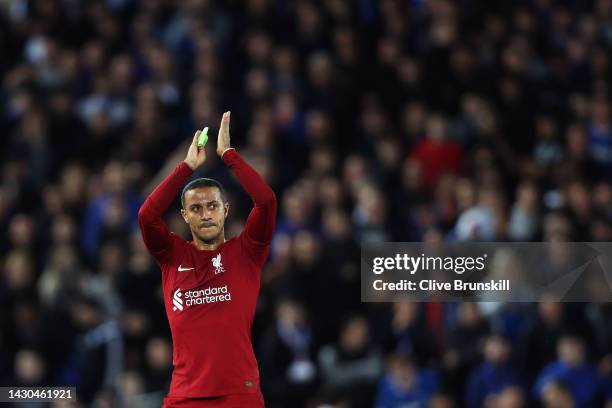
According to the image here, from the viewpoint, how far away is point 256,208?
7.35 meters

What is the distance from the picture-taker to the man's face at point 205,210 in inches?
291

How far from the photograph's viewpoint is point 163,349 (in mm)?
12094

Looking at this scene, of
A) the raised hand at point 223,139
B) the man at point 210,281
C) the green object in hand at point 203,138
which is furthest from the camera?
the raised hand at point 223,139

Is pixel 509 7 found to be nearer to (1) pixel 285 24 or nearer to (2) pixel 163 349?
(1) pixel 285 24

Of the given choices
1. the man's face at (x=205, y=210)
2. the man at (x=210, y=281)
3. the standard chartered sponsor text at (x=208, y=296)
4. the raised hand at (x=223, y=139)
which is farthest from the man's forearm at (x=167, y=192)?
the standard chartered sponsor text at (x=208, y=296)

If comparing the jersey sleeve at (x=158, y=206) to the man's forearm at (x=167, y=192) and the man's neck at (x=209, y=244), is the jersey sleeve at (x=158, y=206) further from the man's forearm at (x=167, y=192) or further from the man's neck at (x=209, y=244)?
the man's neck at (x=209, y=244)

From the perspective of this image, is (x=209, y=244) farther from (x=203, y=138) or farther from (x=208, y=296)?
(x=203, y=138)

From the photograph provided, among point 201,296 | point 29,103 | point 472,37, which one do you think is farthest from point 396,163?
point 201,296

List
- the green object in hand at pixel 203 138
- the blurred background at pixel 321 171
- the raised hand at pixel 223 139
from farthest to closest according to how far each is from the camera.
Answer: the blurred background at pixel 321 171 < the raised hand at pixel 223 139 < the green object in hand at pixel 203 138

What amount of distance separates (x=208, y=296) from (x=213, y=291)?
0.04 meters

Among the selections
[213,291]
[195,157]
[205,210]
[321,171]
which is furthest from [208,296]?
[321,171]

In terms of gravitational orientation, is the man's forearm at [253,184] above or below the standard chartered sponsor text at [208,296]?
above

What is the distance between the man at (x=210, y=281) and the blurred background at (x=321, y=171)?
4.44 meters

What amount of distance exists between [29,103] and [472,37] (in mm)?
5137
